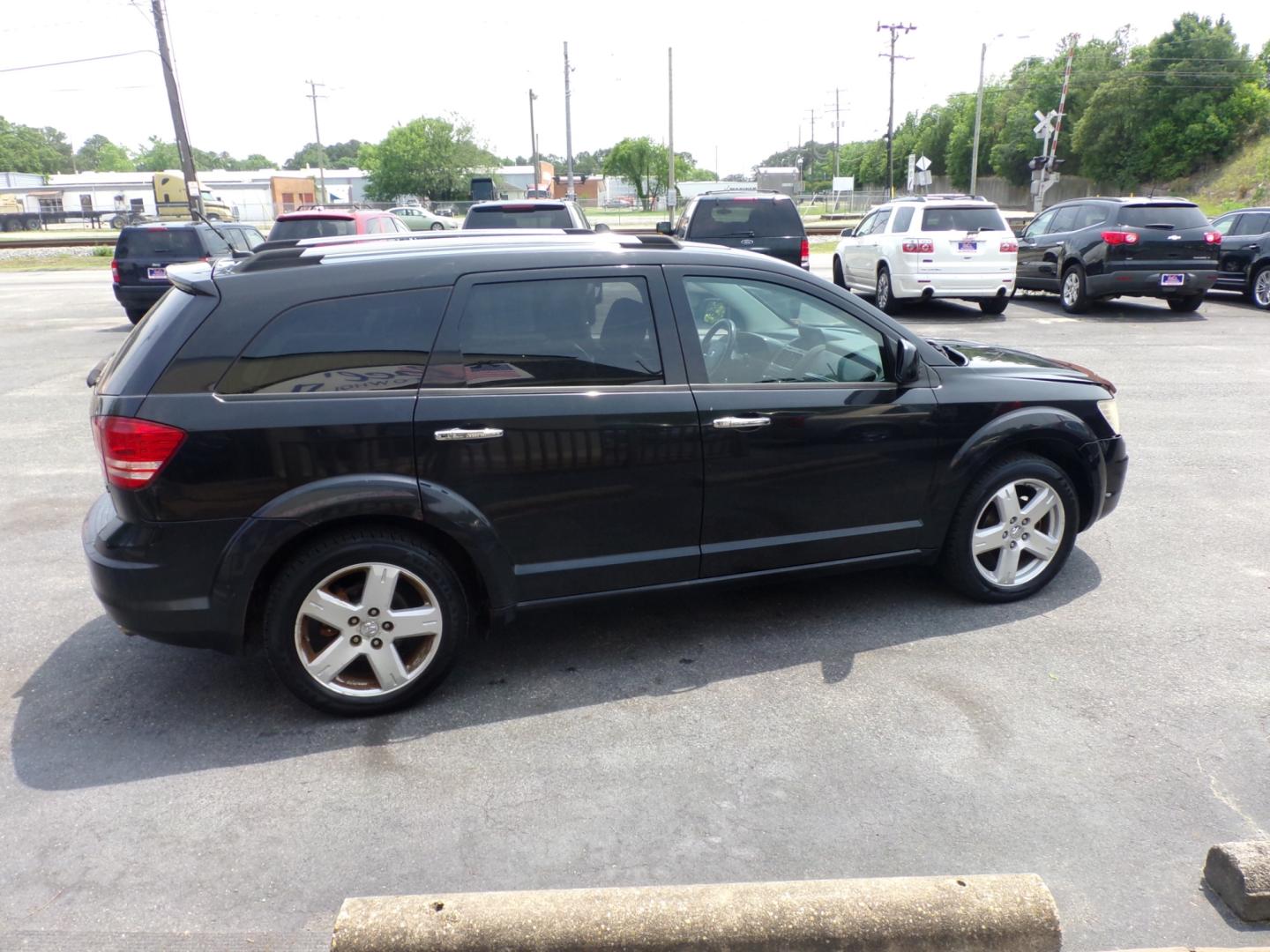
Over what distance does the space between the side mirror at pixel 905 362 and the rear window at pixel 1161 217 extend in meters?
12.1

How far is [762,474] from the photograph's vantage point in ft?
13.6

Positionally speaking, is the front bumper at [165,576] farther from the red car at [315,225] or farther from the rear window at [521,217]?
the red car at [315,225]

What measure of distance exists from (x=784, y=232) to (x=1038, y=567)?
405 inches

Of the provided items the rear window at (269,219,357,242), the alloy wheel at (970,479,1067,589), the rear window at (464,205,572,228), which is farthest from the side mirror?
the rear window at (269,219,357,242)

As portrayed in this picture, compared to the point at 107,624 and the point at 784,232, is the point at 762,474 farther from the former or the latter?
the point at 784,232

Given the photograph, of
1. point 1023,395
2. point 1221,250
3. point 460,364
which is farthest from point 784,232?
point 460,364

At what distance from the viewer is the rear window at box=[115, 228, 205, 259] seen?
15.1 meters

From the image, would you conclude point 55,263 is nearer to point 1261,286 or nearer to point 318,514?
point 1261,286

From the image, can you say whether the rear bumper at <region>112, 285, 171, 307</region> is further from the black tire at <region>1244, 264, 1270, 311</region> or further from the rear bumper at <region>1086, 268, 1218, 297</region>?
the black tire at <region>1244, 264, 1270, 311</region>

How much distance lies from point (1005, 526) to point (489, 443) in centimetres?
251

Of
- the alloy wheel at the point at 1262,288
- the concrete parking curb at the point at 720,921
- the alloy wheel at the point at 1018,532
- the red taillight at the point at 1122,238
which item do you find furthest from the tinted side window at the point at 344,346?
the alloy wheel at the point at 1262,288

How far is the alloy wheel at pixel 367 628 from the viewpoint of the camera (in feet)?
12.0

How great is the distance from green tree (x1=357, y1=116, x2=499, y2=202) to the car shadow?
81.9 m

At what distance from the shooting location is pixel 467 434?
145 inches
